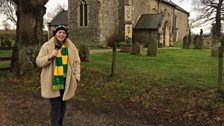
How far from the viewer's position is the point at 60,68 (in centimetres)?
434

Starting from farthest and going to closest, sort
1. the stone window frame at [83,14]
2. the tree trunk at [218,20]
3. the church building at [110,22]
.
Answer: the tree trunk at [218,20], the stone window frame at [83,14], the church building at [110,22]

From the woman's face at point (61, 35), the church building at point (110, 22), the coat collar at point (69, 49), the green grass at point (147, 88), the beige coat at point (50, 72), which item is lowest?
the green grass at point (147, 88)

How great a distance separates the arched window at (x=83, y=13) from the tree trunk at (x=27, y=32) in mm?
16974

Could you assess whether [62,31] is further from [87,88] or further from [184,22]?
[184,22]

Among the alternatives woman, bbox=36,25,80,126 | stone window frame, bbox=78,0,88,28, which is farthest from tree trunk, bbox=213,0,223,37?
woman, bbox=36,25,80,126

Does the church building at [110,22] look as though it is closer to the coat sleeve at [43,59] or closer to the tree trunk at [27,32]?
the tree trunk at [27,32]

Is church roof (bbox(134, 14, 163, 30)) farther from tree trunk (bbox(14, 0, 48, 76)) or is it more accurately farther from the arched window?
tree trunk (bbox(14, 0, 48, 76))

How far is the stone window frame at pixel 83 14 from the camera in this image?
2809cm

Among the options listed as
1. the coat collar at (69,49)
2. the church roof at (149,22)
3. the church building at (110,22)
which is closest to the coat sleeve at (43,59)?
the coat collar at (69,49)

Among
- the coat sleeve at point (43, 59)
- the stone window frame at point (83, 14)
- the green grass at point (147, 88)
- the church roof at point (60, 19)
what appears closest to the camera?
the coat sleeve at point (43, 59)

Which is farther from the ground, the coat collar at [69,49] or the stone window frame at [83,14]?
the stone window frame at [83,14]

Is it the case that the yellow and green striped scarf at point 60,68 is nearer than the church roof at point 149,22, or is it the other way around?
the yellow and green striped scarf at point 60,68

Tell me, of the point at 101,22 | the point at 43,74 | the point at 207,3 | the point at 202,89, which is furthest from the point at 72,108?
the point at 207,3

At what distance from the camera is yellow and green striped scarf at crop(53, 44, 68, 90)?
4.30 meters
